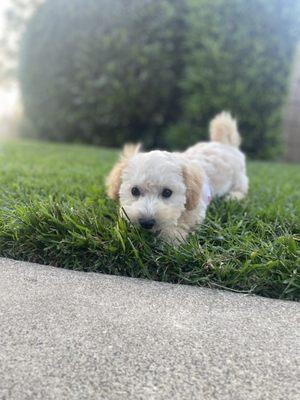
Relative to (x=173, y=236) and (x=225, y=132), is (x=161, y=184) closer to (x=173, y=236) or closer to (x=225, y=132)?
(x=173, y=236)

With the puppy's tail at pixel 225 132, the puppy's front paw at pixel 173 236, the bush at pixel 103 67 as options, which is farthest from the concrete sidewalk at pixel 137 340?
the bush at pixel 103 67

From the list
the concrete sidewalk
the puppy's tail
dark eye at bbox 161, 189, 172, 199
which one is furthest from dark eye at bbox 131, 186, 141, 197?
the puppy's tail

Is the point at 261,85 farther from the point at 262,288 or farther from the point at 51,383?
the point at 51,383

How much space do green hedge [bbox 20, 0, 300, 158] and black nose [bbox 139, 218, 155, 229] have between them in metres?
5.05

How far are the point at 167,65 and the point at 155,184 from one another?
5083mm

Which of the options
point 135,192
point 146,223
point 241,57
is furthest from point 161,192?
point 241,57

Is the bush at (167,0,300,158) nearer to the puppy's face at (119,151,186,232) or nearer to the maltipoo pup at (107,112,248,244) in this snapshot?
the maltipoo pup at (107,112,248,244)

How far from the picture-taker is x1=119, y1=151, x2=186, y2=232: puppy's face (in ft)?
8.98

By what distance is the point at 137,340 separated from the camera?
65.2 inches

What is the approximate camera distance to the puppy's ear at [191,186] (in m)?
2.81

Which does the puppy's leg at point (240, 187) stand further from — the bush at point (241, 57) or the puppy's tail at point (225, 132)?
the bush at point (241, 57)

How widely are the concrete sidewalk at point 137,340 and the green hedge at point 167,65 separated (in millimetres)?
5639

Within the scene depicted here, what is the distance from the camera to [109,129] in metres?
8.20

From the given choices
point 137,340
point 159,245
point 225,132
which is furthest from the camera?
point 225,132
